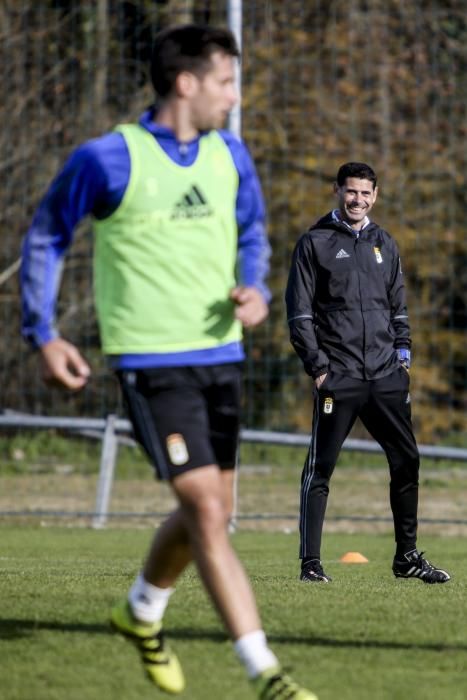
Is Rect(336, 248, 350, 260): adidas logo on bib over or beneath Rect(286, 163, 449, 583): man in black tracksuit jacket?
over

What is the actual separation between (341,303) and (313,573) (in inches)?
57.1

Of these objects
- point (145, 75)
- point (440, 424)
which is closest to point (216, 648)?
point (440, 424)

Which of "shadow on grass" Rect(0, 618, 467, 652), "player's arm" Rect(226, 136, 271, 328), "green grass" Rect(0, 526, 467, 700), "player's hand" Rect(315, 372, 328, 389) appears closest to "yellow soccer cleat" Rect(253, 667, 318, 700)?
"green grass" Rect(0, 526, 467, 700)

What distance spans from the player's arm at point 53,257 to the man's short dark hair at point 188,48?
0.39 m

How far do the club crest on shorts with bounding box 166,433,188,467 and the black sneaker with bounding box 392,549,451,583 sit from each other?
12.3 feet

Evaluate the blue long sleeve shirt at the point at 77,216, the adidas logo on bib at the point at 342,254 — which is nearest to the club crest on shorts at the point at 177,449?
the blue long sleeve shirt at the point at 77,216

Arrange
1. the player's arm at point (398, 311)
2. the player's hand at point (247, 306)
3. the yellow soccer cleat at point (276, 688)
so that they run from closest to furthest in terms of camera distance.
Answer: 1. the yellow soccer cleat at point (276, 688)
2. the player's hand at point (247, 306)
3. the player's arm at point (398, 311)

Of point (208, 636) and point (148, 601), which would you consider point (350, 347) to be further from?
point (148, 601)

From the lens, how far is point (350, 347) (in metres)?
8.38

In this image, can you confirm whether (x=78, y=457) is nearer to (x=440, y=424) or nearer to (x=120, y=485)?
(x=120, y=485)

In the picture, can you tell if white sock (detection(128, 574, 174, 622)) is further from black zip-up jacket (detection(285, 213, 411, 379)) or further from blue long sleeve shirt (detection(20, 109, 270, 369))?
black zip-up jacket (detection(285, 213, 411, 379))

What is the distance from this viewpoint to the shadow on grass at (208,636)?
560 centimetres

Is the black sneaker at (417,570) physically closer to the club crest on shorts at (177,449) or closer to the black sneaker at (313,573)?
the black sneaker at (313,573)

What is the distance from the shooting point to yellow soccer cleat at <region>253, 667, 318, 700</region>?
15.0 ft
